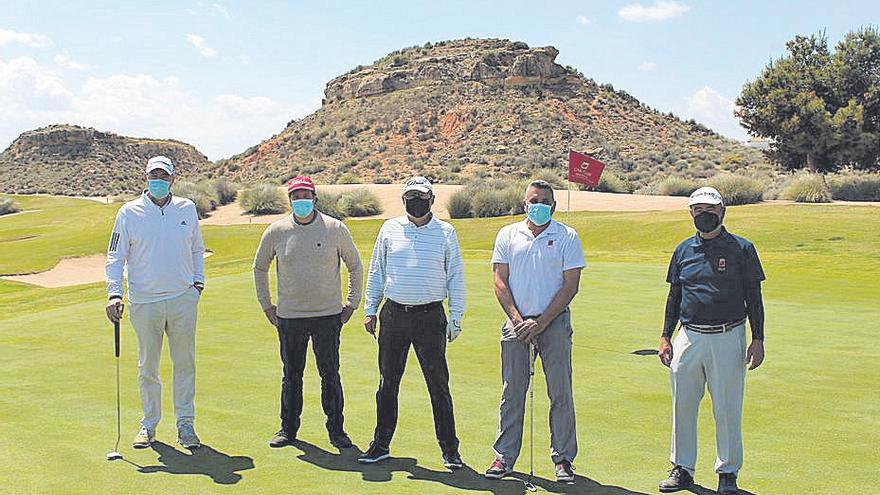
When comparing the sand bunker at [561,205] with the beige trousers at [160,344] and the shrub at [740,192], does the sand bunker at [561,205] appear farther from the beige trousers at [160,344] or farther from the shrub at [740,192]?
the beige trousers at [160,344]

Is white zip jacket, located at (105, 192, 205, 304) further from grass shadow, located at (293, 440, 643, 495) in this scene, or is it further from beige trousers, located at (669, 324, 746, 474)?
beige trousers, located at (669, 324, 746, 474)

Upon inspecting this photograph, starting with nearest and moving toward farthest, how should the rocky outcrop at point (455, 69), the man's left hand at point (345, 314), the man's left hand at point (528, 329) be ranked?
the man's left hand at point (528, 329), the man's left hand at point (345, 314), the rocky outcrop at point (455, 69)

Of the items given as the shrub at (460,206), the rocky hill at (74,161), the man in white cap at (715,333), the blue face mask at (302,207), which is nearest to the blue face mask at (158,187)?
the blue face mask at (302,207)

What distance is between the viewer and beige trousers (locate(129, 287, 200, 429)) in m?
7.38

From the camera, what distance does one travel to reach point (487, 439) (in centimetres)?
761

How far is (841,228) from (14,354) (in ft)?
80.8

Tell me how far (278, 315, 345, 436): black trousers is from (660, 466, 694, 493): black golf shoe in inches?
103

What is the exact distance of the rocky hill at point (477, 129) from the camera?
77.1 metres

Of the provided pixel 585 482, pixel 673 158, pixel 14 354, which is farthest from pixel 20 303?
pixel 673 158

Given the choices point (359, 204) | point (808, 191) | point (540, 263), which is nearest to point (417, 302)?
point (540, 263)

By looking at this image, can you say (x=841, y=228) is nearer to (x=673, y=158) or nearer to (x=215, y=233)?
(x=215, y=233)

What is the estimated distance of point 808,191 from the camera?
4012 cm

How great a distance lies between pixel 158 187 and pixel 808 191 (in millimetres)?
37496

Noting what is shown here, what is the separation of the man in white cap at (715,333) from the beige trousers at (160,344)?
3.78 m
